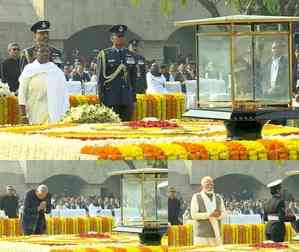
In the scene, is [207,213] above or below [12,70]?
below

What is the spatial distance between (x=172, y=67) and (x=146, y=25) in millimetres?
14158

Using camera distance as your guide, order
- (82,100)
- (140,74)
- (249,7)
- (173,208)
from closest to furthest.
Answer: (173,208), (140,74), (82,100), (249,7)

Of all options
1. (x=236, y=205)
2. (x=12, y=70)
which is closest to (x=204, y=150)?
(x=236, y=205)

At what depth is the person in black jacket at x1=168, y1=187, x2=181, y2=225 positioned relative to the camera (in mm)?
14633

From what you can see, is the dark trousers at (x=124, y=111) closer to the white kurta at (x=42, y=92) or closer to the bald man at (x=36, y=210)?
the white kurta at (x=42, y=92)

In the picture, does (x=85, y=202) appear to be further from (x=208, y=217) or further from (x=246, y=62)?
(x=246, y=62)

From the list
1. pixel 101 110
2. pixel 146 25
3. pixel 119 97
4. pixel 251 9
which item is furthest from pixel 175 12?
pixel 101 110

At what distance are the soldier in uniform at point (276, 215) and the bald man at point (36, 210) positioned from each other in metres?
1.64

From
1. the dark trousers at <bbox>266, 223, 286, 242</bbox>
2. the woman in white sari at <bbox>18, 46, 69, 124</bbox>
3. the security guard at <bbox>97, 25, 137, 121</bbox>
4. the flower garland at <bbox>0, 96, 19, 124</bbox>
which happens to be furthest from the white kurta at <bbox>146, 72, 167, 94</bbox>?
the dark trousers at <bbox>266, 223, 286, 242</bbox>

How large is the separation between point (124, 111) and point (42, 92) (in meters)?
3.38

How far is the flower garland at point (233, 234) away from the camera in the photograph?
1501 cm

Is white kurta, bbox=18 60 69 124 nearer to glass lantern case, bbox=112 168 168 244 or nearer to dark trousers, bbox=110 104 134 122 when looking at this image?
dark trousers, bbox=110 104 134 122

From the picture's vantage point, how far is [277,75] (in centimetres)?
1653

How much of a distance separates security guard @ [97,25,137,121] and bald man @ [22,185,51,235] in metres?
11.9
